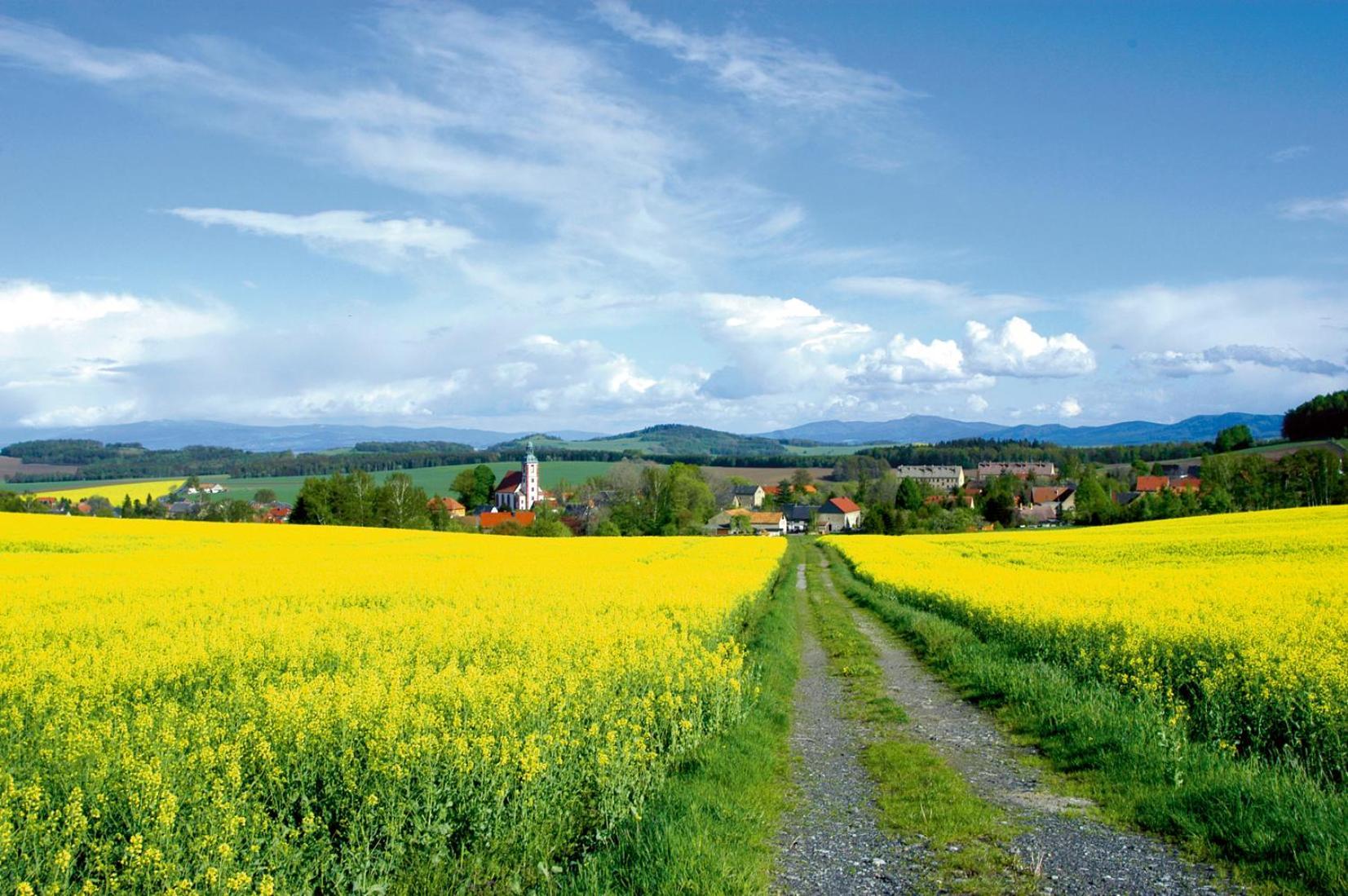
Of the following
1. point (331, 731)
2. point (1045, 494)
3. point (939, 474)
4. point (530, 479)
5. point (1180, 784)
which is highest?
point (331, 731)

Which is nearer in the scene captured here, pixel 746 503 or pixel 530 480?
pixel 530 480

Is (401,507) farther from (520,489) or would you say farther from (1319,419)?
(1319,419)

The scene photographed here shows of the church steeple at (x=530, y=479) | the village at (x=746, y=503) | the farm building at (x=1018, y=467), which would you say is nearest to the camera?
the village at (x=746, y=503)

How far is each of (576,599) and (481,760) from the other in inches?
411

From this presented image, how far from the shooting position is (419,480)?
474ft

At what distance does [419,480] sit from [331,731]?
145 metres

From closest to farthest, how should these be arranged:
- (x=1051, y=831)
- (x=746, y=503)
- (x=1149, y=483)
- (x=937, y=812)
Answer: (x=1051, y=831), (x=937, y=812), (x=1149, y=483), (x=746, y=503)

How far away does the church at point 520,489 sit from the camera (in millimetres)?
131125

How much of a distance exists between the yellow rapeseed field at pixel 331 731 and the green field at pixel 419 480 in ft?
335

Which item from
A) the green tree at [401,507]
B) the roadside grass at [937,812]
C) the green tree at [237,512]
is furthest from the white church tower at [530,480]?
the roadside grass at [937,812]

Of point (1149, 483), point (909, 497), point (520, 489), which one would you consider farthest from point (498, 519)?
point (1149, 483)

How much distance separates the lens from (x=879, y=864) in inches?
230

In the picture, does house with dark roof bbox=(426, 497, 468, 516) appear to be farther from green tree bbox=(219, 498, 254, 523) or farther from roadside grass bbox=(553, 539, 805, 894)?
roadside grass bbox=(553, 539, 805, 894)

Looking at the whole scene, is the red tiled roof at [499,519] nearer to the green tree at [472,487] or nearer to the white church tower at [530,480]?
the green tree at [472,487]
